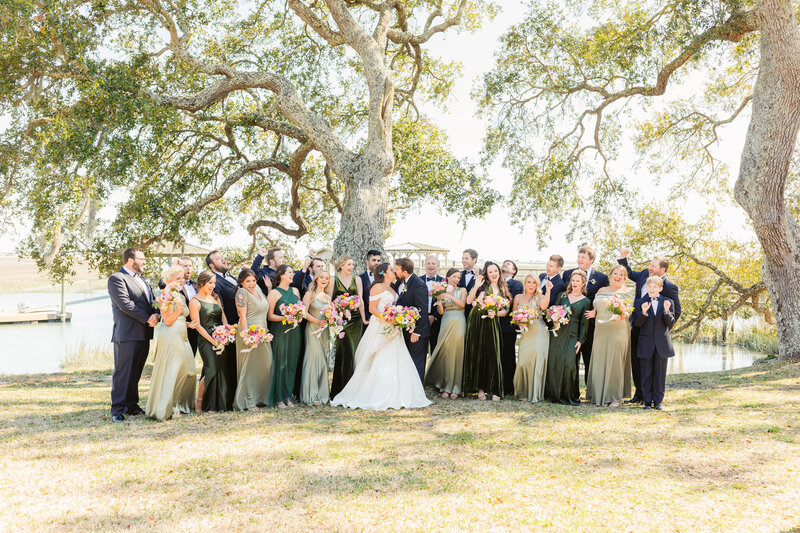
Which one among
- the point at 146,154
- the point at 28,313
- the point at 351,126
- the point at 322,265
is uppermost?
the point at 351,126

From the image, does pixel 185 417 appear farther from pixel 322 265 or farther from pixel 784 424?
pixel 784 424

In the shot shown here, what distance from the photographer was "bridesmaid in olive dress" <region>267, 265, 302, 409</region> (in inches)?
318

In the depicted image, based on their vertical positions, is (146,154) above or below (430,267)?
above

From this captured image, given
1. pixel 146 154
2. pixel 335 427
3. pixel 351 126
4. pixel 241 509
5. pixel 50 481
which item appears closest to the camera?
pixel 241 509

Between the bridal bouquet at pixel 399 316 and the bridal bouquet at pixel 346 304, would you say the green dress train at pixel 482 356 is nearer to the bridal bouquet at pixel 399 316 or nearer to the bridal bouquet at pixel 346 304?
the bridal bouquet at pixel 399 316

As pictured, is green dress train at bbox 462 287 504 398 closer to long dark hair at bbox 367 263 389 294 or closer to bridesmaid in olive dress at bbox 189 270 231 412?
long dark hair at bbox 367 263 389 294

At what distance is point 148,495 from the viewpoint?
4.52m

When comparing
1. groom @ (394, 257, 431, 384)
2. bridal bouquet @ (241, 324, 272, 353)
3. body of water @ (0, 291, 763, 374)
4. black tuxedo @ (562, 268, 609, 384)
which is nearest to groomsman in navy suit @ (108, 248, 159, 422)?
bridal bouquet @ (241, 324, 272, 353)

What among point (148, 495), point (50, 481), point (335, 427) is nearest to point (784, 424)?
point (335, 427)

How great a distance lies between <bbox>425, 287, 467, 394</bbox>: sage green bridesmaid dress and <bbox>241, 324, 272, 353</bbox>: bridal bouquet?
285 cm

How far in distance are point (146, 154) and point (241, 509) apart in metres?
9.66

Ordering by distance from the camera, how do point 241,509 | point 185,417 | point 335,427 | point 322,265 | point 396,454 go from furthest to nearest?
1. point 322,265
2. point 185,417
3. point 335,427
4. point 396,454
5. point 241,509

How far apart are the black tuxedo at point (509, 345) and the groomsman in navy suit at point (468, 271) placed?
21.9 inches

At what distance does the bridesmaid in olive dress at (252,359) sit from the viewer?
7867mm
